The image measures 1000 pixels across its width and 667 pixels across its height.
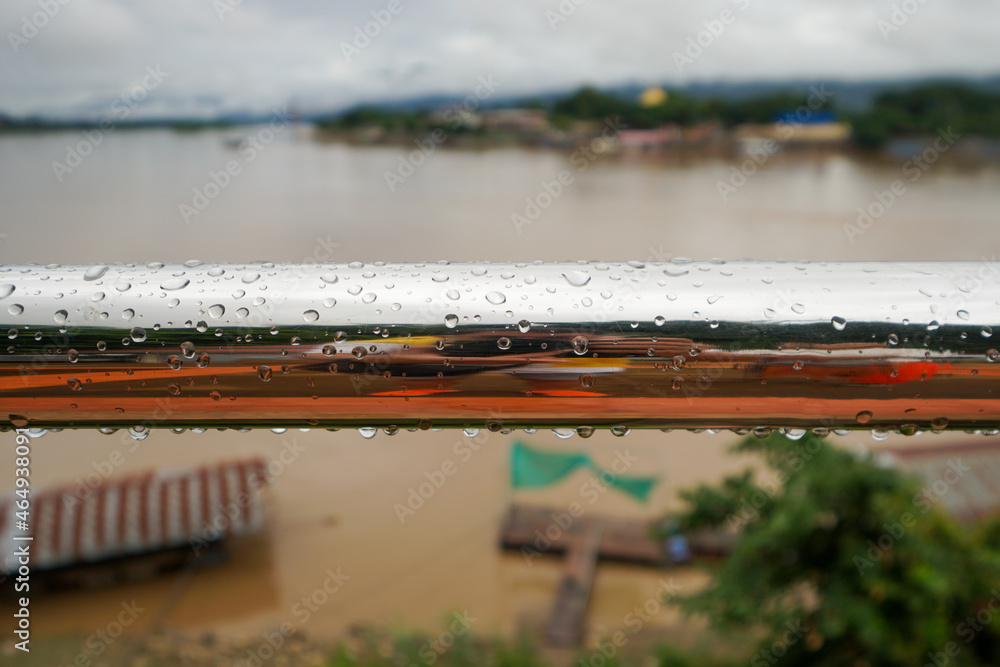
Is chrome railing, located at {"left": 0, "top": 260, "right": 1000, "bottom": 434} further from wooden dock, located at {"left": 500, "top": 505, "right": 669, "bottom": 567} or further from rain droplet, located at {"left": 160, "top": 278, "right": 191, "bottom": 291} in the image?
wooden dock, located at {"left": 500, "top": 505, "right": 669, "bottom": 567}

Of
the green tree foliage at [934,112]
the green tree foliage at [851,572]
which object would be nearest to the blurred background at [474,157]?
the green tree foliage at [934,112]

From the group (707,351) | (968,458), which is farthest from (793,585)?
(968,458)

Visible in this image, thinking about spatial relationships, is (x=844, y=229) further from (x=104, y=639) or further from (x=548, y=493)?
(x=104, y=639)

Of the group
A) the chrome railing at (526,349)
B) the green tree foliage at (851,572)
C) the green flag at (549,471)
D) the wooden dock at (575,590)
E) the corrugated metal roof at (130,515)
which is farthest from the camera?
the green flag at (549,471)

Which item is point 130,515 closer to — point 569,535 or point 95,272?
point 569,535

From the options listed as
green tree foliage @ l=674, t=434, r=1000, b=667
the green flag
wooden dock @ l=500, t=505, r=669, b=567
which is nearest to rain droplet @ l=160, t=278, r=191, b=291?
green tree foliage @ l=674, t=434, r=1000, b=667

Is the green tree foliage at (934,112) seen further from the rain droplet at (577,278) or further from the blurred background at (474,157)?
the rain droplet at (577,278)
